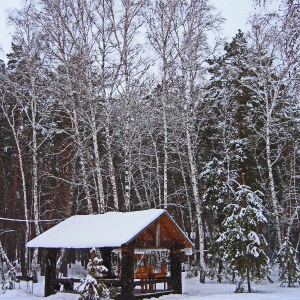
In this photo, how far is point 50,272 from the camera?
1552cm

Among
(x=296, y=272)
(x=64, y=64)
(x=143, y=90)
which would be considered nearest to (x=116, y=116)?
(x=143, y=90)

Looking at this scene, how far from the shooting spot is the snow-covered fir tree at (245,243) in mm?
15797

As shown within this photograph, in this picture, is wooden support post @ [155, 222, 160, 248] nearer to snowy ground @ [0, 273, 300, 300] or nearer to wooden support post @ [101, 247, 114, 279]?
snowy ground @ [0, 273, 300, 300]

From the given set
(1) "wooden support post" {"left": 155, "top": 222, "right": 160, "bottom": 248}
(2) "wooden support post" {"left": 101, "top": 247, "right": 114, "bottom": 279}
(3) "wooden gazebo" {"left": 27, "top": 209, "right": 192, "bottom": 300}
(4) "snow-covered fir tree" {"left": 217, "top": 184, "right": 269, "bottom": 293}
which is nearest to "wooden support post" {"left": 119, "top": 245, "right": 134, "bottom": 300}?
(3) "wooden gazebo" {"left": 27, "top": 209, "right": 192, "bottom": 300}

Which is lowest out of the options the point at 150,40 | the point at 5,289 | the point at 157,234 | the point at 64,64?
the point at 5,289

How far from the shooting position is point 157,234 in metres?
14.4

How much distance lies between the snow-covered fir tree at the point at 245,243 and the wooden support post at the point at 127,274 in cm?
458

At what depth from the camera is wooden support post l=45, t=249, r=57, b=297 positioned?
15312mm

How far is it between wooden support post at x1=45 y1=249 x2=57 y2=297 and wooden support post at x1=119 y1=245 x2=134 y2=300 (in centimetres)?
363

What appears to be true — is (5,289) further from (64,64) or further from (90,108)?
(64,64)

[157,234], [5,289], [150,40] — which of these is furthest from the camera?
[150,40]

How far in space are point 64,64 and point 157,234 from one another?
815cm

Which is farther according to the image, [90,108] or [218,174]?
[218,174]

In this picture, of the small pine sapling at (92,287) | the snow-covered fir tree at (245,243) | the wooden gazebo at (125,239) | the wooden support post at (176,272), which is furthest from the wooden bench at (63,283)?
the snow-covered fir tree at (245,243)
